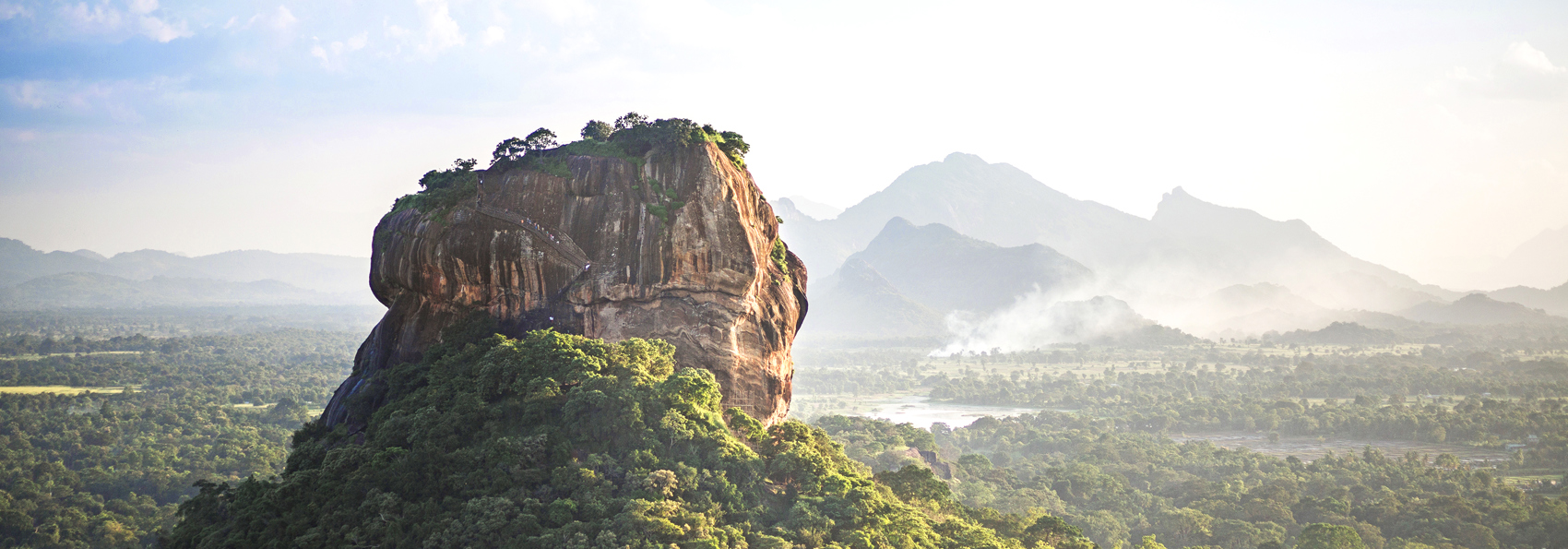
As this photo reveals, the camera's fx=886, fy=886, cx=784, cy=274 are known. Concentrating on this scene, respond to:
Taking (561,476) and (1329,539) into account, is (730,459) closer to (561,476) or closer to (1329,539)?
(561,476)

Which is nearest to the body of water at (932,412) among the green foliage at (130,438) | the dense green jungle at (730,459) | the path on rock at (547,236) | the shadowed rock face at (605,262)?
the dense green jungle at (730,459)

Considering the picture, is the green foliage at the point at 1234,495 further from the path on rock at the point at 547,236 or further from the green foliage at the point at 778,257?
the path on rock at the point at 547,236

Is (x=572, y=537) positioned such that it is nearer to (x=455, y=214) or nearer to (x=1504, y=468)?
(x=455, y=214)

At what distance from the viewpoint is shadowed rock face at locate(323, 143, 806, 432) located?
103 feet

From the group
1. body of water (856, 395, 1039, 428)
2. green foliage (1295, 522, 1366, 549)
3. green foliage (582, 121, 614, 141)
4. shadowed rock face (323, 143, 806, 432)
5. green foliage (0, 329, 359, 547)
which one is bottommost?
body of water (856, 395, 1039, 428)

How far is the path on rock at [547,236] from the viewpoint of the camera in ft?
104

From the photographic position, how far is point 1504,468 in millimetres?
59000

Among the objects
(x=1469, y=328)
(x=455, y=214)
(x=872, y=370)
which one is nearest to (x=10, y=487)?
(x=455, y=214)

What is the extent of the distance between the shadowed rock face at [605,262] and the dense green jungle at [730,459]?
61.8 inches

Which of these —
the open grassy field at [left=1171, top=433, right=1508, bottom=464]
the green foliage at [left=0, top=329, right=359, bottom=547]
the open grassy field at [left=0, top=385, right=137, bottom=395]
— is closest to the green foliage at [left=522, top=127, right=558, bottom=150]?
the green foliage at [left=0, top=329, right=359, bottom=547]

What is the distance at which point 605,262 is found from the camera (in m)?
31.7

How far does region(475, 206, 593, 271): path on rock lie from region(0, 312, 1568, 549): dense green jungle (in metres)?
3.40

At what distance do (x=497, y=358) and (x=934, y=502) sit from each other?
52.9 ft

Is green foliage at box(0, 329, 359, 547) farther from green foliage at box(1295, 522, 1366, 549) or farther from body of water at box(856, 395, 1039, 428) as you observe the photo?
body of water at box(856, 395, 1039, 428)
